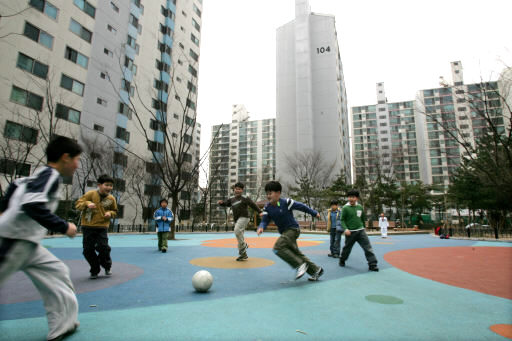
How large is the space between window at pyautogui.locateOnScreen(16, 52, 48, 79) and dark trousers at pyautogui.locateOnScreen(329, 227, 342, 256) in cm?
2789

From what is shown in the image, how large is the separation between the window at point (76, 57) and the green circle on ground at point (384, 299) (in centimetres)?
3276

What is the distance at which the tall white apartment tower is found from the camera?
146 feet

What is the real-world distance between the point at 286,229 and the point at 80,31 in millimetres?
33552

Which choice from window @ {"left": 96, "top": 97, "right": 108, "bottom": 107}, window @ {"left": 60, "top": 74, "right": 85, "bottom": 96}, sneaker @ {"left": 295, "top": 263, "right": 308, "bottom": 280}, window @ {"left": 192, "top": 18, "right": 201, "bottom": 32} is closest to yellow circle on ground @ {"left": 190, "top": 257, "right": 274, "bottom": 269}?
sneaker @ {"left": 295, "top": 263, "right": 308, "bottom": 280}

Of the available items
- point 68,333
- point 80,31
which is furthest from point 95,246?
point 80,31

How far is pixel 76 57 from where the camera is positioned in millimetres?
26641

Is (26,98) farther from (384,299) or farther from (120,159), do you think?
(384,299)

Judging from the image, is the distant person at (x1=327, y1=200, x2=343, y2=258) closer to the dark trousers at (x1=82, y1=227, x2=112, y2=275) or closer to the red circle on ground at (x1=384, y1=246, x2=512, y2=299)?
the red circle on ground at (x1=384, y1=246, x2=512, y2=299)

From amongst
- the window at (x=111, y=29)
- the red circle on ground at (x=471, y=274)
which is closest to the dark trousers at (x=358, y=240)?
the red circle on ground at (x=471, y=274)

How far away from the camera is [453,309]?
301cm

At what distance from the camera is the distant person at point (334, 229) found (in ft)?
24.8

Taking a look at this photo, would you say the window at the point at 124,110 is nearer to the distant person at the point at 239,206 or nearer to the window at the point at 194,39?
the window at the point at 194,39

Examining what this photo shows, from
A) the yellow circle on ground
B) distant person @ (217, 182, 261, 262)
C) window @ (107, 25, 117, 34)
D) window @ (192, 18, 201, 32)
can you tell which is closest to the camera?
the yellow circle on ground

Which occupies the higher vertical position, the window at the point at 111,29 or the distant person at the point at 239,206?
the window at the point at 111,29
